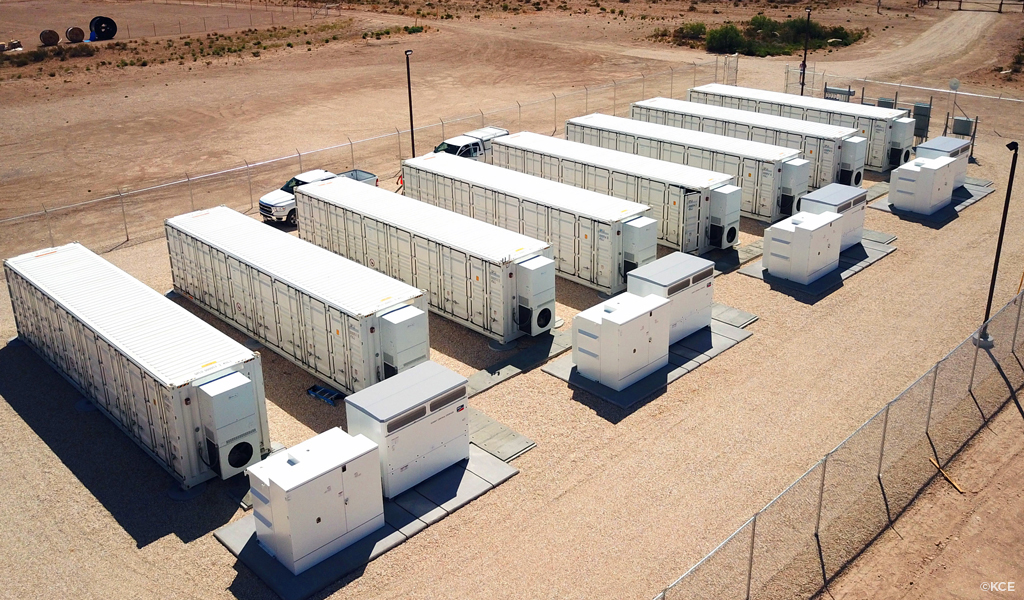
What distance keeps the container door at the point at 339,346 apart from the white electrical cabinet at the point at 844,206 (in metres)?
17.5

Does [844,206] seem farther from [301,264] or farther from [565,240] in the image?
[301,264]

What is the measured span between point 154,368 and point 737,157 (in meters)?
24.3

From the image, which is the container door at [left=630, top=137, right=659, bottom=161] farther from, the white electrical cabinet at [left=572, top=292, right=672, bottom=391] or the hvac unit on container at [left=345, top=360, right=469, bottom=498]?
the hvac unit on container at [left=345, top=360, right=469, bottom=498]

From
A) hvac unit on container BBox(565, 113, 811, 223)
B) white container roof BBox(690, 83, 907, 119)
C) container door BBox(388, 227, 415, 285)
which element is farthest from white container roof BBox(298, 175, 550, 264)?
white container roof BBox(690, 83, 907, 119)

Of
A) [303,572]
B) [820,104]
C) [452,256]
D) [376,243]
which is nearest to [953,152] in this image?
[820,104]

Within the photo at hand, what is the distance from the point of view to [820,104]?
1709 inches

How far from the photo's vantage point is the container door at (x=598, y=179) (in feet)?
111

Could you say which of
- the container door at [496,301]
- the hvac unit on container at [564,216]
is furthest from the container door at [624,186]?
the container door at [496,301]

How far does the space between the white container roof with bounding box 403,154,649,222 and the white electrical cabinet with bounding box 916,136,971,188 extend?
15.9 metres

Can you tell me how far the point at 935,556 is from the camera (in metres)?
17.5

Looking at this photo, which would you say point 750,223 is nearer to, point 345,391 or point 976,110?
point 345,391

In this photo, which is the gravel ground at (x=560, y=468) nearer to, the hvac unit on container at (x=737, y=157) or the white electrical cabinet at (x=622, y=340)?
the white electrical cabinet at (x=622, y=340)

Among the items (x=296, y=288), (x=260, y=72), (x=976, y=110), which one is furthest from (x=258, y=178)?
(x=976, y=110)

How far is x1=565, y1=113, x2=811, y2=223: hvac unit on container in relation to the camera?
34875mm
